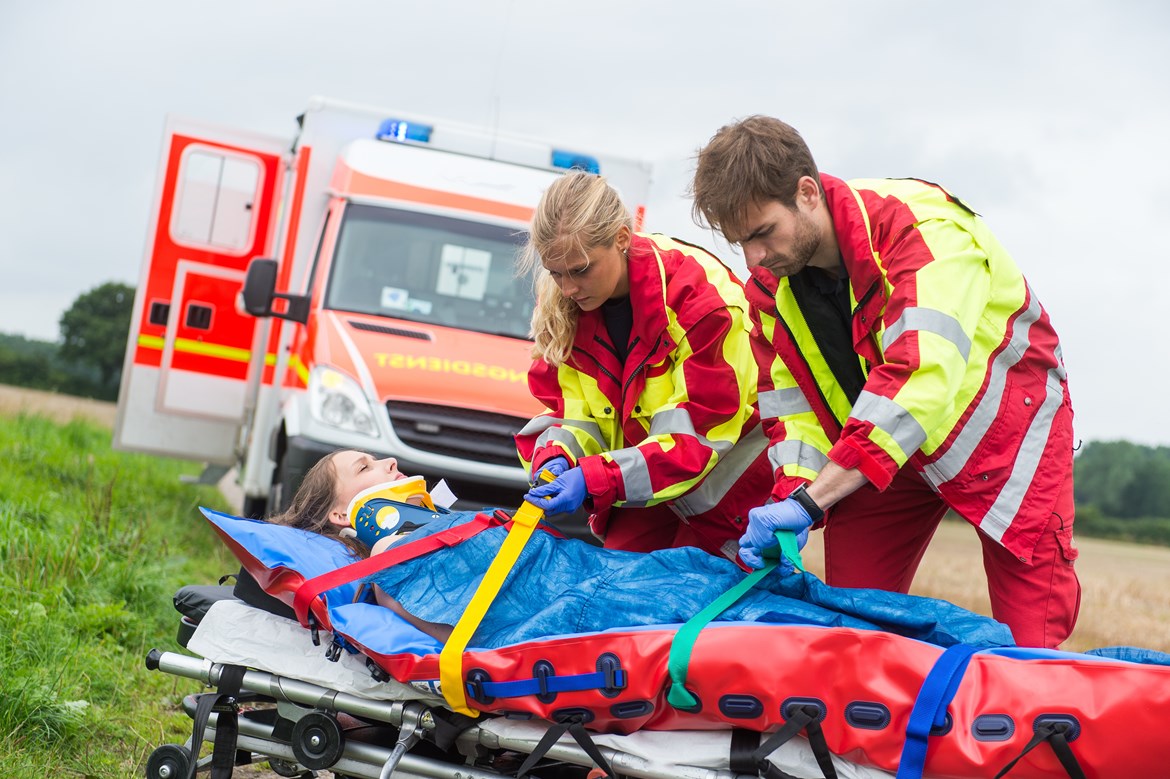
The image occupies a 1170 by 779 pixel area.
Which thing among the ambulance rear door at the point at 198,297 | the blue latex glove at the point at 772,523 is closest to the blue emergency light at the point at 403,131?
the ambulance rear door at the point at 198,297

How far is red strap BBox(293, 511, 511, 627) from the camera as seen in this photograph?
9.95 feet

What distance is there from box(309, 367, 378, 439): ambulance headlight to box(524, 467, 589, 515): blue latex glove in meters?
3.30

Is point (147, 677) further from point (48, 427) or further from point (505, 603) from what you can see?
point (48, 427)

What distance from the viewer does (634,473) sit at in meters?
3.50

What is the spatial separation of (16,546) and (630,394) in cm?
328

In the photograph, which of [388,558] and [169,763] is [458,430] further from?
[169,763]

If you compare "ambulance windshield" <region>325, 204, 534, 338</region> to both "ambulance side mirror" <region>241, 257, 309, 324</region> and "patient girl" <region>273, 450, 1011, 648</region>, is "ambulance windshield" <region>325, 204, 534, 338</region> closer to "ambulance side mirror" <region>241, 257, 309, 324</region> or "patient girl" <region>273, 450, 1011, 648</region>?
"ambulance side mirror" <region>241, 257, 309, 324</region>

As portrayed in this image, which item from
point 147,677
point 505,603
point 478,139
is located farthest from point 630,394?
point 478,139

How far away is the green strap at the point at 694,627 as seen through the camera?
259 cm

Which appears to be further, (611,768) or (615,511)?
(615,511)

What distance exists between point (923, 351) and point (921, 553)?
978 mm

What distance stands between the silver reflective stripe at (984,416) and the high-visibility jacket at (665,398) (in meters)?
0.82

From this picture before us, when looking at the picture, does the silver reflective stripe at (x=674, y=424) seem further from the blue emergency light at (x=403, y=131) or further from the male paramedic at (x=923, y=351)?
the blue emergency light at (x=403, y=131)

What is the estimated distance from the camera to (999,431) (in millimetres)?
2949
